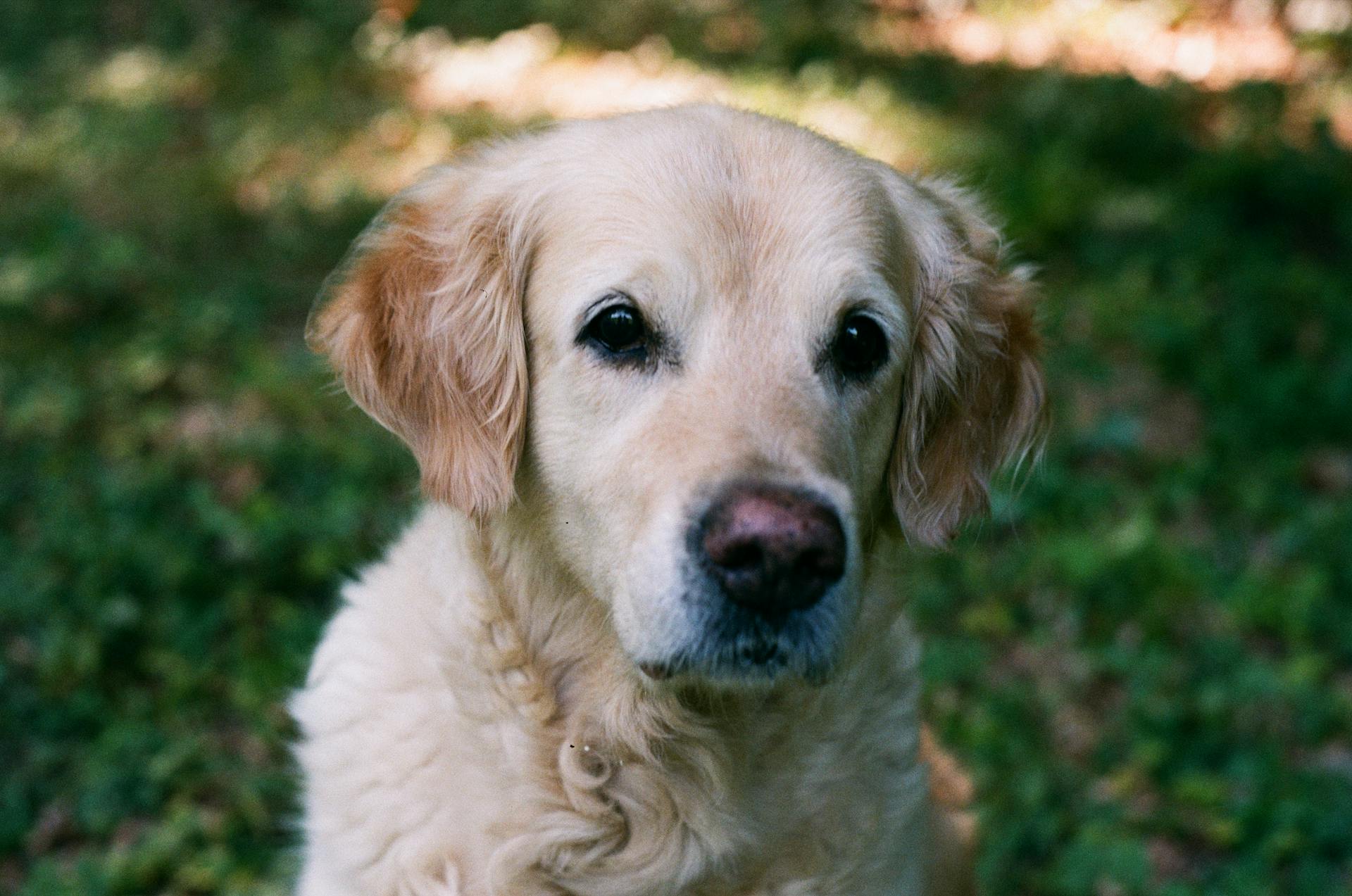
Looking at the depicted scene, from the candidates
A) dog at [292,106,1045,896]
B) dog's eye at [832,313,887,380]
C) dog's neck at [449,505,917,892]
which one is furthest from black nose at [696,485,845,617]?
dog's eye at [832,313,887,380]

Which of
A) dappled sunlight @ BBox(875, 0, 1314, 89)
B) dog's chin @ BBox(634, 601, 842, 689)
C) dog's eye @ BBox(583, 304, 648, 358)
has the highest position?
dog's eye @ BBox(583, 304, 648, 358)

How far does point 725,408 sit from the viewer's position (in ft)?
8.43

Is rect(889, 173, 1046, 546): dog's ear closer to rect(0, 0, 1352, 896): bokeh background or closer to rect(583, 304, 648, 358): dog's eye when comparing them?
rect(0, 0, 1352, 896): bokeh background

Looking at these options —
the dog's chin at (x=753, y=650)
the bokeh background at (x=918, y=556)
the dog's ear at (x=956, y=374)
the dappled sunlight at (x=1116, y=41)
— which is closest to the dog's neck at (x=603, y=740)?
the dog's chin at (x=753, y=650)

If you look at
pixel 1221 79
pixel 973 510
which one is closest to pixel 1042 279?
pixel 1221 79

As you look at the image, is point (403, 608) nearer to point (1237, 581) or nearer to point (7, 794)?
point (7, 794)

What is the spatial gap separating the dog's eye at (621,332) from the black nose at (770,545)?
484mm

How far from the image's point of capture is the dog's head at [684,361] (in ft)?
8.04

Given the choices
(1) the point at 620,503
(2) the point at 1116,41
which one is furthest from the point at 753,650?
(2) the point at 1116,41

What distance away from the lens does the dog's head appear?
Answer: 2.45 metres

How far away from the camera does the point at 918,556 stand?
3176 millimetres

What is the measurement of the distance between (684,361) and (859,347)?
1.38ft

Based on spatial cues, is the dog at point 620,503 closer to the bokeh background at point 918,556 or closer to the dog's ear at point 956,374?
the dog's ear at point 956,374

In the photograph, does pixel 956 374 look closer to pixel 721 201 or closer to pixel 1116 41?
pixel 721 201
